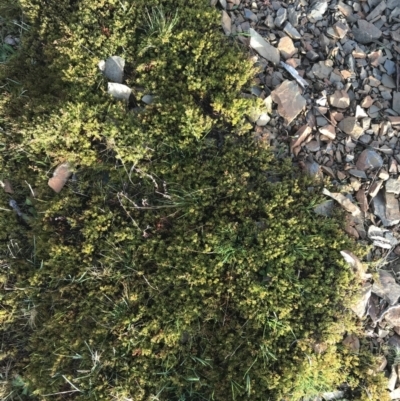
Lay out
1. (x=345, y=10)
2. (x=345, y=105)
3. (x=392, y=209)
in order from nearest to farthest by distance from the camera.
→ (x=392, y=209)
(x=345, y=105)
(x=345, y=10)

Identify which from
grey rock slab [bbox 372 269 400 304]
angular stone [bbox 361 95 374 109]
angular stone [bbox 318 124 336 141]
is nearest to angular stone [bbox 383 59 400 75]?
angular stone [bbox 361 95 374 109]

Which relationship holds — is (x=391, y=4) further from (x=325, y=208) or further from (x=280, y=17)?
(x=325, y=208)

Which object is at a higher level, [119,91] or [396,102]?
[396,102]

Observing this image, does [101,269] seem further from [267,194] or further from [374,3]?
[374,3]

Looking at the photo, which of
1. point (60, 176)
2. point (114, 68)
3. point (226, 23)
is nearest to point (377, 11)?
point (226, 23)

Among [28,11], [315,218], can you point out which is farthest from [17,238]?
[315,218]

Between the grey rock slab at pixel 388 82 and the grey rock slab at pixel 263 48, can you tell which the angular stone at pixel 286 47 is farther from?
the grey rock slab at pixel 388 82

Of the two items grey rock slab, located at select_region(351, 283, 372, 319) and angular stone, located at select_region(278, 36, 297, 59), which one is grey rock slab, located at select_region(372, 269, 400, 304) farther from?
angular stone, located at select_region(278, 36, 297, 59)

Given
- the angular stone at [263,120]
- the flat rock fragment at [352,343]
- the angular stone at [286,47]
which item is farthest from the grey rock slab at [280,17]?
the flat rock fragment at [352,343]
